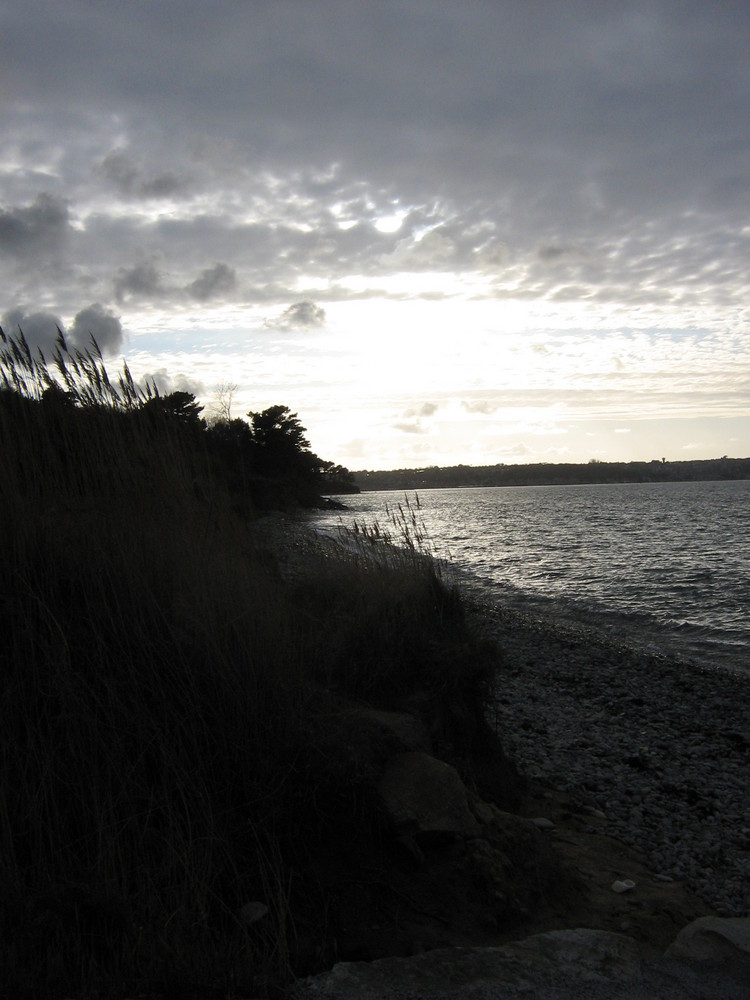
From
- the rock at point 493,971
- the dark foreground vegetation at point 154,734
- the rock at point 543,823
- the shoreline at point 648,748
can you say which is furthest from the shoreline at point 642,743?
the rock at point 493,971

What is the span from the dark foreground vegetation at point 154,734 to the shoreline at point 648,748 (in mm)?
1712

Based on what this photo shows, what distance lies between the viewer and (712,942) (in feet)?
11.1

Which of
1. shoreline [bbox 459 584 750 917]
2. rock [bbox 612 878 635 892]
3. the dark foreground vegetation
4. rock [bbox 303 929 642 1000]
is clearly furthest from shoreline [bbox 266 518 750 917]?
rock [bbox 303 929 642 1000]

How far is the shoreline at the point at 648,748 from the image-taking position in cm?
568

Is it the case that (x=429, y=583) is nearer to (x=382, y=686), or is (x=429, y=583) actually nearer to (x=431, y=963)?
(x=382, y=686)

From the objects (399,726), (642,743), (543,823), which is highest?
(399,726)

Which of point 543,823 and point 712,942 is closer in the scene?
point 712,942

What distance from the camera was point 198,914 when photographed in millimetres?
3141

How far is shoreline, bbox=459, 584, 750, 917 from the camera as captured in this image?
5.68m

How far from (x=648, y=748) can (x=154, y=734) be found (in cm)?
674

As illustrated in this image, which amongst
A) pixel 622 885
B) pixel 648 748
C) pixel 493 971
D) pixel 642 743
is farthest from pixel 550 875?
pixel 642 743

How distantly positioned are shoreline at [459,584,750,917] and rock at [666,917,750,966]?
4.57 ft

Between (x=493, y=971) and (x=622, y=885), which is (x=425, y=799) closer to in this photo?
(x=493, y=971)

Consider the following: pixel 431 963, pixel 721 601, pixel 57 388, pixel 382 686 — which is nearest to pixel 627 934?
pixel 431 963
